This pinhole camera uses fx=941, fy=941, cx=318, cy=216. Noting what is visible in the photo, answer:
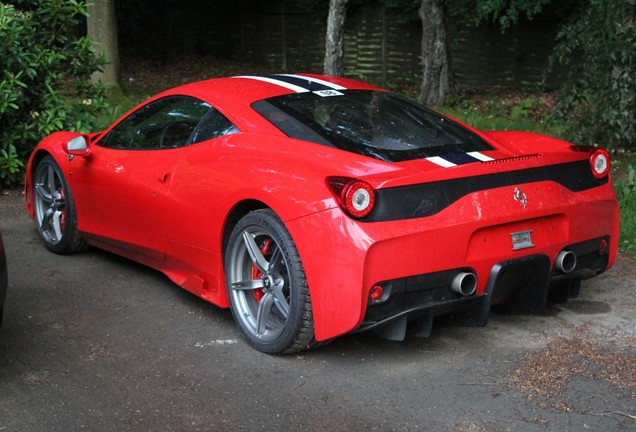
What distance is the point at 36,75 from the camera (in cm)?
925

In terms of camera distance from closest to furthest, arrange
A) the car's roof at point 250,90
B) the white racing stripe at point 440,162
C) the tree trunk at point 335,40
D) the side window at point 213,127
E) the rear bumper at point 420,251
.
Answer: the rear bumper at point 420,251
the white racing stripe at point 440,162
the car's roof at point 250,90
the side window at point 213,127
the tree trunk at point 335,40

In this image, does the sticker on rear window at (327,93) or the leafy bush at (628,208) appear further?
the leafy bush at (628,208)

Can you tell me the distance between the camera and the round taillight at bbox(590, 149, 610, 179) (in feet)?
17.3

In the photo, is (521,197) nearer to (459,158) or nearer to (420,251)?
(459,158)

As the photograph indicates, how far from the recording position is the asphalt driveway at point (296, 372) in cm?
420

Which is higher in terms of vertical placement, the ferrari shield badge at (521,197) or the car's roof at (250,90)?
the car's roof at (250,90)

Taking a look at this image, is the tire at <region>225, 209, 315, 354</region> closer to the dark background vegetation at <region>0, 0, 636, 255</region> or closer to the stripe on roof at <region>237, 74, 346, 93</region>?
the stripe on roof at <region>237, 74, 346, 93</region>

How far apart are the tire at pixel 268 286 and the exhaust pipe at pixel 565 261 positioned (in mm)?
1368

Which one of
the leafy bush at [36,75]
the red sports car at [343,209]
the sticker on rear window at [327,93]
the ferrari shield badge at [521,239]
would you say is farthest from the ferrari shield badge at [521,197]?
the leafy bush at [36,75]

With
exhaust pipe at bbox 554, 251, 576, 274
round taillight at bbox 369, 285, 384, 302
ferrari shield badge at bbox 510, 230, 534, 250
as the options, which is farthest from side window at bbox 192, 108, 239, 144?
exhaust pipe at bbox 554, 251, 576, 274

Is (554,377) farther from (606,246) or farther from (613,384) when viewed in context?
(606,246)

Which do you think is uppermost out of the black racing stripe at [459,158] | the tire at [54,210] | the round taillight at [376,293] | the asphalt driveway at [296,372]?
the black racing stripe at [459,158]

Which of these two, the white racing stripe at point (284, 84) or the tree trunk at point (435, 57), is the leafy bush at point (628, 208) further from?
the tree trunk at point (435, 57)

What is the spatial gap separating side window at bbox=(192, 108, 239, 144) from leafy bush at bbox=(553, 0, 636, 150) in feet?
15.2
